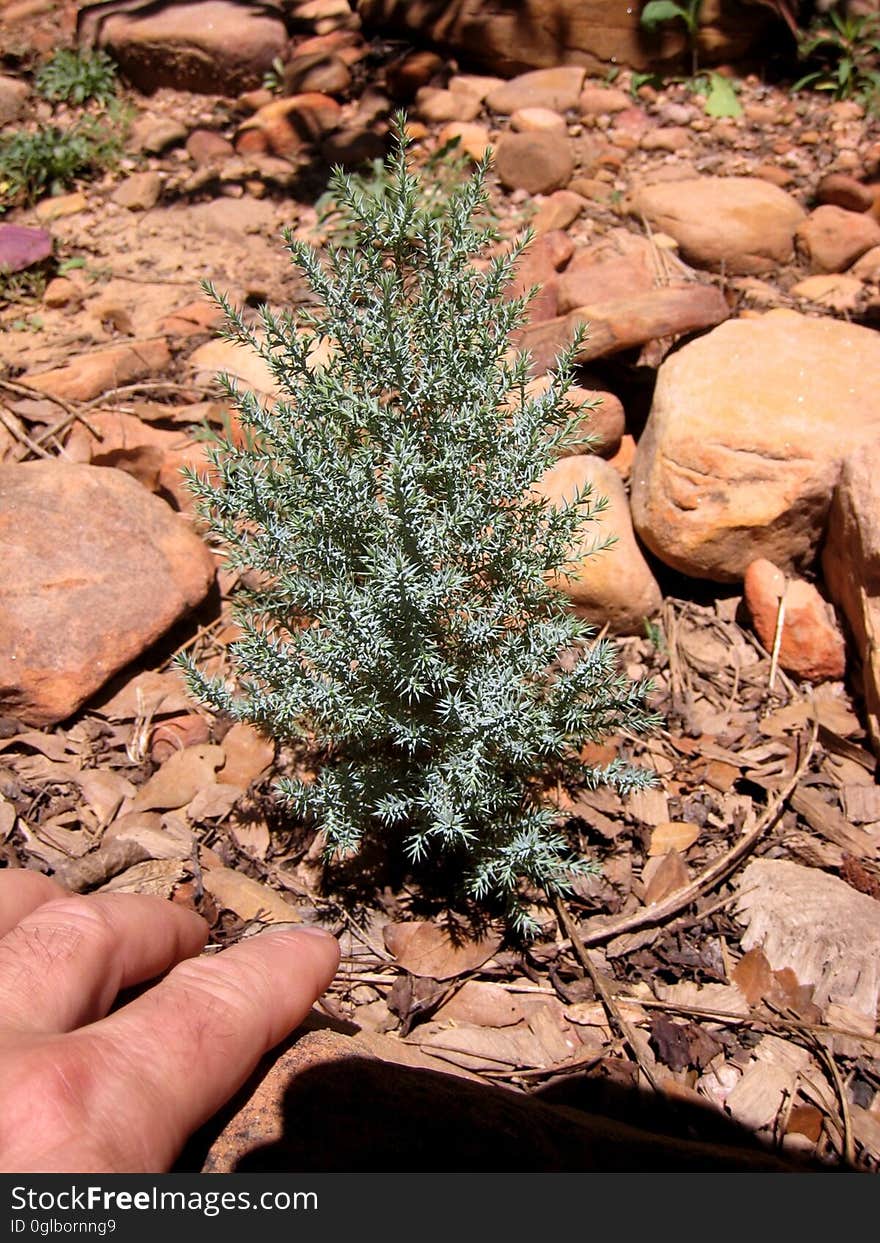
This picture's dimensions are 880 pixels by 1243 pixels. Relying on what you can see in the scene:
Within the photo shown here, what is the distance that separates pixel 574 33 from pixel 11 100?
140 inches

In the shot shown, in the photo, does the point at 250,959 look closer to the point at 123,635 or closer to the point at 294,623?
the point at 294,623

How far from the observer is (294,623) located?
2.58 metres

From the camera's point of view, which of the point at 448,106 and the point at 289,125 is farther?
the point at 289,125

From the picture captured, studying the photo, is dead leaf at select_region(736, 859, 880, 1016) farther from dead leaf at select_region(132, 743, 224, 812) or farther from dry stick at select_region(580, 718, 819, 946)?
dead leaf at select_region(132, 743, 224, 812)

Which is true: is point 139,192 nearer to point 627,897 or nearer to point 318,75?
point 318,75

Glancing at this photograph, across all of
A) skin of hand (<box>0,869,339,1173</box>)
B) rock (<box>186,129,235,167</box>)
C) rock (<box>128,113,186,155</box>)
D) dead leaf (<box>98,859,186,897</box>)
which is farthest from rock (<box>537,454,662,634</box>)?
rock (<box>128,113,186,155</box>)

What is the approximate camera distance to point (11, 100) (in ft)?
19.9

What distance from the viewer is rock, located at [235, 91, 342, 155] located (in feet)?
19.9

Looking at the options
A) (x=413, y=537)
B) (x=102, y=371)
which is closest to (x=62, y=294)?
(x=102, y=371)

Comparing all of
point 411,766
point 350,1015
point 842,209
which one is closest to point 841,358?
point 842,209

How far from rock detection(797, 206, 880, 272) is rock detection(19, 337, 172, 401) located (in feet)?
10.4

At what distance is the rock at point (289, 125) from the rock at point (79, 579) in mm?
3490

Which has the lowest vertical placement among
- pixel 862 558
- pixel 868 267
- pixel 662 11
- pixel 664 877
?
pixel 664 877

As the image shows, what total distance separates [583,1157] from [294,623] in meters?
1.42
